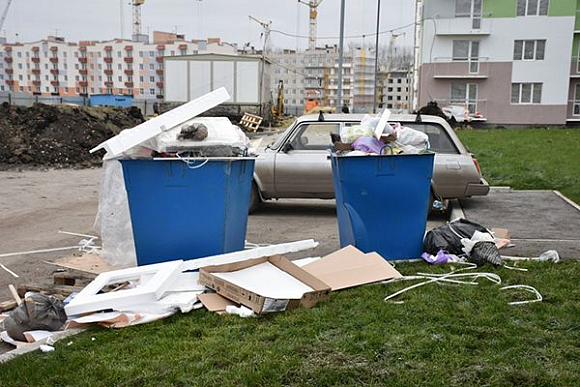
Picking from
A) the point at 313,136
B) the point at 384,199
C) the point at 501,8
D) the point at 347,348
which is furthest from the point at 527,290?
the point at 501,8

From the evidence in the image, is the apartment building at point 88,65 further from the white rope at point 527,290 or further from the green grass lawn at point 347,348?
the green grass lawn at point 347,348

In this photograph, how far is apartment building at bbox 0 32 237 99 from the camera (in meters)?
106

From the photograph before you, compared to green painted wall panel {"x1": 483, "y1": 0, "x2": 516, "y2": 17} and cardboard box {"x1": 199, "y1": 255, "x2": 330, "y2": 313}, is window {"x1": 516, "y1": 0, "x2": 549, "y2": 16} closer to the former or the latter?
green painted wall panel {"x1": 483, "y1": 0, "x2": 516, "y2": 17}

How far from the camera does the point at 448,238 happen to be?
20.6ft

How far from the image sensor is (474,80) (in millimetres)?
43656

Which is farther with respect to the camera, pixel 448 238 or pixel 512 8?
pixel 512 8

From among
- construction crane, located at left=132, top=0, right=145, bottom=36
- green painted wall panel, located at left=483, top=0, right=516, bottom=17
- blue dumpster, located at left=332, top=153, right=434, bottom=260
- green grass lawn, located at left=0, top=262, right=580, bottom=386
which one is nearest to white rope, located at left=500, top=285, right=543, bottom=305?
green grass lawn, located at left=0, top=262, right=580, bottom=386

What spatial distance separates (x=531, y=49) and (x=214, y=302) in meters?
43.2

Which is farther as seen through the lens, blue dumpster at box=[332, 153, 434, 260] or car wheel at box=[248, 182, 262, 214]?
car wheel at box=[248, 182, 262, 214]

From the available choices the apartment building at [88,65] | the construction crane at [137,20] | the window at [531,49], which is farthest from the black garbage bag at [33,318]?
the construction crane at [137,20]

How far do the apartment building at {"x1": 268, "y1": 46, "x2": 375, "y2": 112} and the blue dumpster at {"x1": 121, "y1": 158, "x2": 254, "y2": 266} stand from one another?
68.6 meters

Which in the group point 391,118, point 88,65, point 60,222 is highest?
point 88,65

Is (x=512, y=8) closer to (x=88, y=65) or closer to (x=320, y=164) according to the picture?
(x=320, y=164)

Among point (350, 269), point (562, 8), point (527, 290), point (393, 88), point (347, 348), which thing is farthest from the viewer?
point (393, 88)
